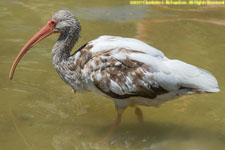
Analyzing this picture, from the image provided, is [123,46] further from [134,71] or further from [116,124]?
[116,124]

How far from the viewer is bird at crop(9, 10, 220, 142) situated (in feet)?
18.8

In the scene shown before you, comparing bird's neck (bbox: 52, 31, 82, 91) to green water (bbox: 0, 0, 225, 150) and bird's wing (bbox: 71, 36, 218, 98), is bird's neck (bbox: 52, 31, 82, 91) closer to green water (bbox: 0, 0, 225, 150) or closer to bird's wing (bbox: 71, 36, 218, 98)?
bird's wing (bbox: 71, 36, 218, 98)

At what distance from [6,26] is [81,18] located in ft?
6.66

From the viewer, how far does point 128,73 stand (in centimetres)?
596

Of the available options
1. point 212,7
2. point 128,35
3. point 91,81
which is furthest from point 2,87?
point 212,7

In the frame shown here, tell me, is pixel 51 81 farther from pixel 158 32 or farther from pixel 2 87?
pixel 158 32

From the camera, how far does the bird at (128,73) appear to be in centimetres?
573

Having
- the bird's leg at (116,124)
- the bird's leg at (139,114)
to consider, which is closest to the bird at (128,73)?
the bird's leg at (116,124)

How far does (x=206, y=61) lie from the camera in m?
8.56

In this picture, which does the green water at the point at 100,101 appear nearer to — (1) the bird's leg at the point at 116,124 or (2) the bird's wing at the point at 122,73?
(1) the bird's leg at the point at 116,124

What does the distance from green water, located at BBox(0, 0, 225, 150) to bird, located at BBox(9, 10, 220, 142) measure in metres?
0.58

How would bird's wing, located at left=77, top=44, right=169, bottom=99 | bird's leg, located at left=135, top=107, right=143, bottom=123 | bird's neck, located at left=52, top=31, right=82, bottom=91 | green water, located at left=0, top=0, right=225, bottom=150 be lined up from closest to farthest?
bird's wing, located at left=77, top=44, right=169, bottom=99, green water, located at left=0, top=0, right=225, bottom=150, bird's neck, located at left=52, top=31, right=82, bottom=91, bird's leg, located at left=135, top=107, right=143, bottom=123

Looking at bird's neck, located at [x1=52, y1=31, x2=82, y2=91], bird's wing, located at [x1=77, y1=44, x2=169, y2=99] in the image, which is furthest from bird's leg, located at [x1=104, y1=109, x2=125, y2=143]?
bird's neck, located at [x1=52, y1=31, x2=82, y2=91]

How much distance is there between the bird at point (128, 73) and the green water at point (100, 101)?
58 cm
